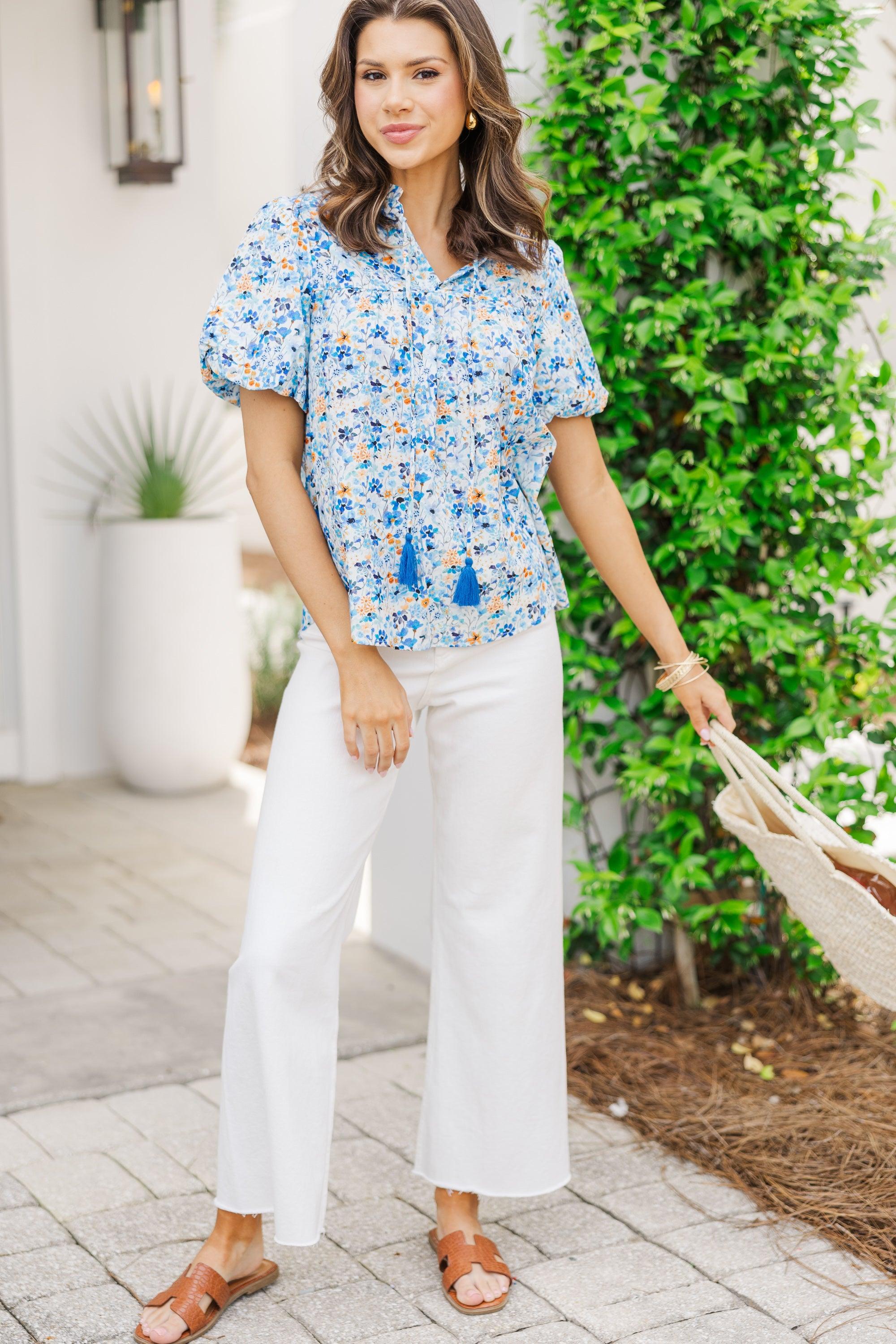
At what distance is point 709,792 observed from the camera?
121 inches

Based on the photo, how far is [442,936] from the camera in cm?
218

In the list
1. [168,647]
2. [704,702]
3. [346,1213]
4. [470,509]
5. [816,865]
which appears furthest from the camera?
[168,647]

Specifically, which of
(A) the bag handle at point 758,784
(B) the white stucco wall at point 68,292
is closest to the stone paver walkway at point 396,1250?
(A) the bag handle at point 758,784

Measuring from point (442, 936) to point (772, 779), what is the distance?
0.52 m

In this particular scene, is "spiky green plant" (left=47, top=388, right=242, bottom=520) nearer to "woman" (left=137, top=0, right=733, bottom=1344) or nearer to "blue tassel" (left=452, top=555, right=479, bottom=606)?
"woman" (left=137, top=0, right=733, bottom=1344)

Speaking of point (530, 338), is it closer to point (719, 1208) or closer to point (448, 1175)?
point (448, 1175)

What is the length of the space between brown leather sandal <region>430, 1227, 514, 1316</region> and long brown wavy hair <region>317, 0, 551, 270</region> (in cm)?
136

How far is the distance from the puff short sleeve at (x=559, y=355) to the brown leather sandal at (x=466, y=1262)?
1.17 metres

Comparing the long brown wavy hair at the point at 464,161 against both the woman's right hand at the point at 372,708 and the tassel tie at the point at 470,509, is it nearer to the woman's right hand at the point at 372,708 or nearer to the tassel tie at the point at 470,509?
the tassel tie at the point at 470,509

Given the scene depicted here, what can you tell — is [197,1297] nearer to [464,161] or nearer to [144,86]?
[464,161]

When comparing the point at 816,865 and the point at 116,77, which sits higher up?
the point at 116,77

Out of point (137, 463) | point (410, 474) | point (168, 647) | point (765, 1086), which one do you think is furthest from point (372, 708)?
point (137, 463)

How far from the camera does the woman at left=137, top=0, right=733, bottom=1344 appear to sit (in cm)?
187

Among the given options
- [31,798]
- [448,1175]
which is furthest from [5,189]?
[448,1175]
